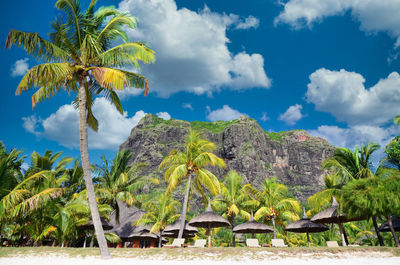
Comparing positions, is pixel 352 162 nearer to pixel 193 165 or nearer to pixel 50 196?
pixel 193 165

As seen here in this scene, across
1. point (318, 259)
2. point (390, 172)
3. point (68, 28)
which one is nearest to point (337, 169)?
point (390, 172)

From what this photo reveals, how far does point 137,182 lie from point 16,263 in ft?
43.0

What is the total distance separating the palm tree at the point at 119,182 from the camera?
22250 millimetres

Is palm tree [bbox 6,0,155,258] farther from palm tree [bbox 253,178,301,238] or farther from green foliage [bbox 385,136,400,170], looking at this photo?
palm tree [bbox 253,178,301,238]

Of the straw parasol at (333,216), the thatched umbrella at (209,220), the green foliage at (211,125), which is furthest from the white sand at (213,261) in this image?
the green foliage at (211,125)

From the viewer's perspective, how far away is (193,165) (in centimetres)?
1912

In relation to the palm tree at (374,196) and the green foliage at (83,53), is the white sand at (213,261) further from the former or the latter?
the green foliage at (83,53)

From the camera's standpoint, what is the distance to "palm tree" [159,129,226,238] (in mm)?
18422

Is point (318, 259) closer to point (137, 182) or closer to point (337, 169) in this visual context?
point (337, 169)

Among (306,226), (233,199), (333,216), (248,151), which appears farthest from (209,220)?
(248,151)

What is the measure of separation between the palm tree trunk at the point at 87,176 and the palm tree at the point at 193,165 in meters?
7.87

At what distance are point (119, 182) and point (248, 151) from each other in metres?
83.6

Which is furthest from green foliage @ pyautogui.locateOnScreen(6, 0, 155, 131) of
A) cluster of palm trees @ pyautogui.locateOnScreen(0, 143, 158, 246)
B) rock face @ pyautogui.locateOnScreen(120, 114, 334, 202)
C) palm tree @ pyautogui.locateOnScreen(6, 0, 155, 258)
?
rock face @ pyautogui.locateOnScreen(120, 114, 334, 202)

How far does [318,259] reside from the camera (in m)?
11.1
